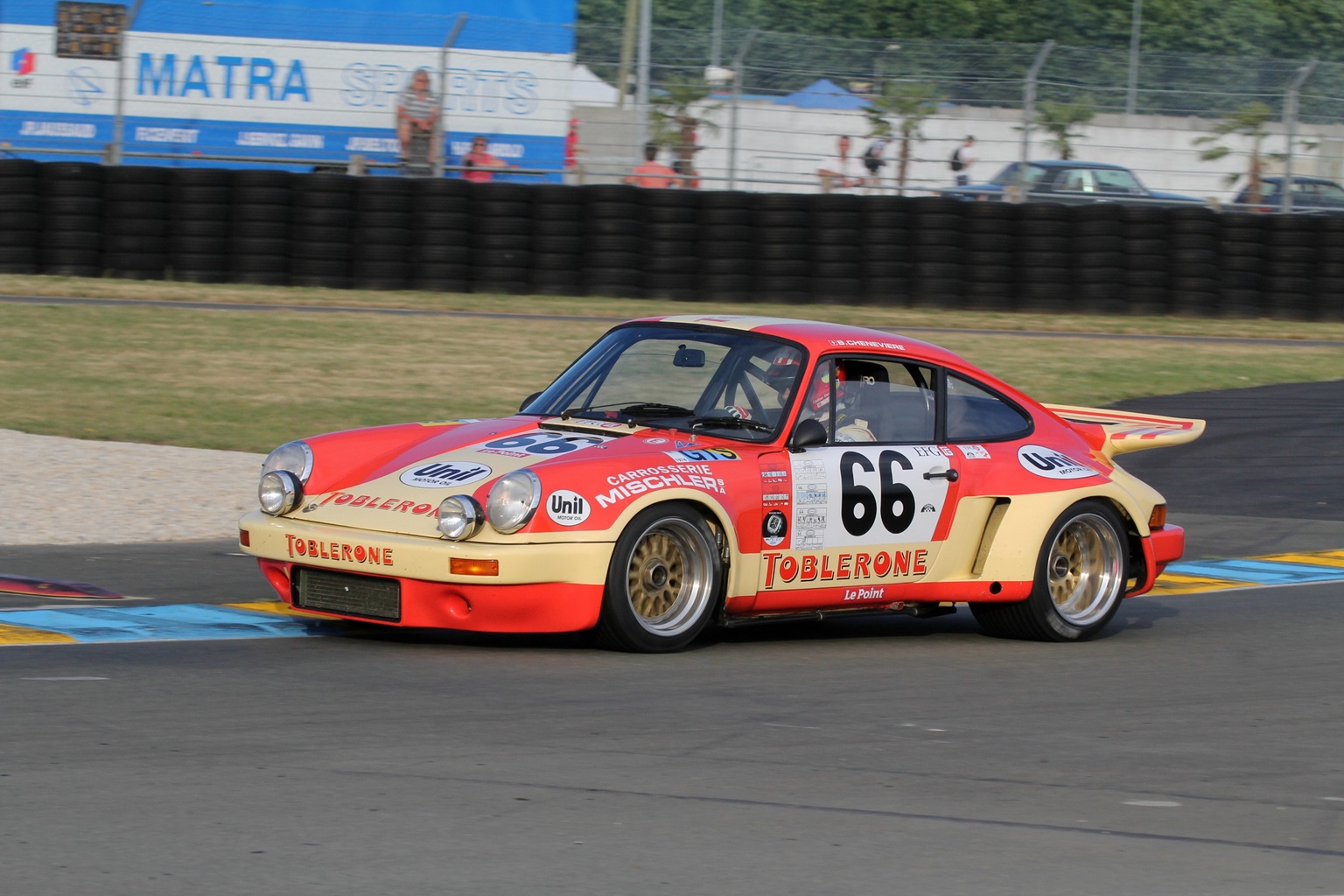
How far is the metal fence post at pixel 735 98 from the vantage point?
805 inches

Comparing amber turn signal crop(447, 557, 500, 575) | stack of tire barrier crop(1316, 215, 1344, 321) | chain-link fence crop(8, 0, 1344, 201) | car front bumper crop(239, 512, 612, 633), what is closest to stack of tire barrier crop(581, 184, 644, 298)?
chain-link fence crop(8, 0, 1344, 201)

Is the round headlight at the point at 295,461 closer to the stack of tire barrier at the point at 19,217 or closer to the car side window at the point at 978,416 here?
the car side window at the point at 978,416

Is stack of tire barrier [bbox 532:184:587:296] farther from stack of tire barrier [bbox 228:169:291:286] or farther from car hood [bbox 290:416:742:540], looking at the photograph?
car hood [bbox 290:416:742:540]

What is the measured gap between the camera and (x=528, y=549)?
5.75 m

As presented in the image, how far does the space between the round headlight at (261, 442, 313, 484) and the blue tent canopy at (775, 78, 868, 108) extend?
15.1 meters

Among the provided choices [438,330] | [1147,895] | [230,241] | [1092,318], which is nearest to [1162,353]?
[1092,318]

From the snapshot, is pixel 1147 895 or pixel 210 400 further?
pixel 210 400

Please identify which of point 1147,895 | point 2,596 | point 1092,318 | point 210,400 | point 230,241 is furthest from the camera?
point 1092,318

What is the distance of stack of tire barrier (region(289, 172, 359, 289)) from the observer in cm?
1850

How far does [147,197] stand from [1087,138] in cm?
1123

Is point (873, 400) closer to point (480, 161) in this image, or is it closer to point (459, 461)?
point (459, 461)

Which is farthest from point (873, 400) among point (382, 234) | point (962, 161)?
point (962, 161)

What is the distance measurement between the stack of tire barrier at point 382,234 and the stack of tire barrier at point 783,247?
3.39 m

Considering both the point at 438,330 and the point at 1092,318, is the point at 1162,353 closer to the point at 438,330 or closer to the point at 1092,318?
the point at 1092,318
